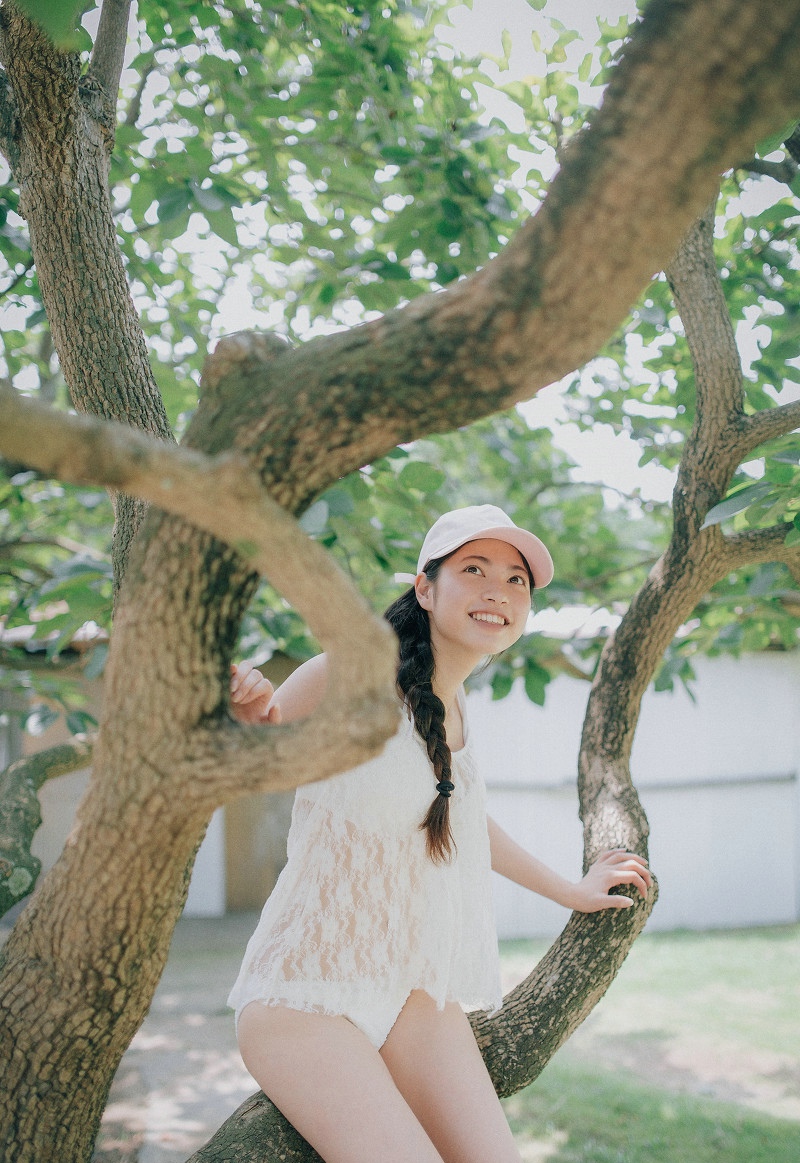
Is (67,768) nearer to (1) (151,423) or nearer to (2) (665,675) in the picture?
(1) (151,423)

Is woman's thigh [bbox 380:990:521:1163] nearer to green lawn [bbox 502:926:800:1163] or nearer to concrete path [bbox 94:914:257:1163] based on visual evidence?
concrete path [bbox 94:914:257:1163]

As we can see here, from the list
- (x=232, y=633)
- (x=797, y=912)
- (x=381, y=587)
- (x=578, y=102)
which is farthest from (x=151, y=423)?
(x=797, y=912)

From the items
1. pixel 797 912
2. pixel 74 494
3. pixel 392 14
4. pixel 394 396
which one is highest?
pixel 392 14

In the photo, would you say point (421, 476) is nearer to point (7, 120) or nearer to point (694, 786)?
point (7, 120)

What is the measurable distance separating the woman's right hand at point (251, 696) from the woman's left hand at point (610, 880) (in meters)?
0.86

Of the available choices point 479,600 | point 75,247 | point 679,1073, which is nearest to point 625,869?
point 479,600

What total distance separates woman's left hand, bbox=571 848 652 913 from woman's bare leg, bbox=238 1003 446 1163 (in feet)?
2.03

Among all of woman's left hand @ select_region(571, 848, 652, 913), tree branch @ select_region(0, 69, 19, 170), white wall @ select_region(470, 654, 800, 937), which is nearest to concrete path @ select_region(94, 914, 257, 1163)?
woman's left hand @ select_region(571, 848, 652, 913)

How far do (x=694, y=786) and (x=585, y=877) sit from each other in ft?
19.4

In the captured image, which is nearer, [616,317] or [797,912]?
[616,317]

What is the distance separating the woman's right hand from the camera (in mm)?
1433

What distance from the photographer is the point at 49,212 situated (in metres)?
1.74

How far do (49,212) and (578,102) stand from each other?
1.68 m

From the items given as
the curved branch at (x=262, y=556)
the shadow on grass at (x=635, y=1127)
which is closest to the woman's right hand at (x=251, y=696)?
the curved branch at (x=262, y=556)
